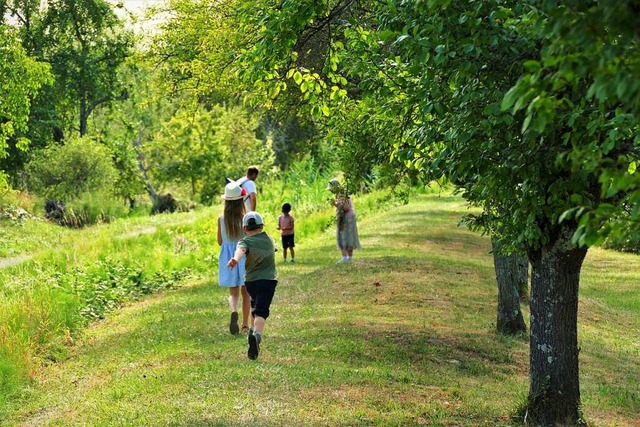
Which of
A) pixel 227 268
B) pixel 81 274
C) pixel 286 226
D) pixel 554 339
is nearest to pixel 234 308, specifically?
pixel 227 268

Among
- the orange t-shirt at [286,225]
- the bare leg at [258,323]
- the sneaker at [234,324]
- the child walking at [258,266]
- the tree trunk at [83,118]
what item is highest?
the tree trunk at [83,118]

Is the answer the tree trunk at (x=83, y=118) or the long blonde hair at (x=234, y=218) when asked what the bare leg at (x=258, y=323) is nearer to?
the long blonde hair at (x=234, y=218)

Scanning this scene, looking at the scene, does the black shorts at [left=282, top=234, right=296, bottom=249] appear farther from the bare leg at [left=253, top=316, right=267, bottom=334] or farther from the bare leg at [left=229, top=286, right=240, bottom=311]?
the bare leg at [left=253, top=316, right=267, bottom=334]

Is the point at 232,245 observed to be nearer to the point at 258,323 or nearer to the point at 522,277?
the point at 258,323

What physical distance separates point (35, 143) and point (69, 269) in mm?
29188

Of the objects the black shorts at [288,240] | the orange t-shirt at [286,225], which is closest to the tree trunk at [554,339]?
the orange t-shirt at [286,225]

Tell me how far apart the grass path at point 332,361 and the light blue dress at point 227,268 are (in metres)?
0.73

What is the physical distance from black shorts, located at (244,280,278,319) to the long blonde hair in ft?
4.50

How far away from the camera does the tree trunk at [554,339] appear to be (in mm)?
8125

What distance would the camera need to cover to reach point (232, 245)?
1141cm

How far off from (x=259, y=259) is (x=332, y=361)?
1469 millimetres

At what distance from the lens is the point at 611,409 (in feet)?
33.0

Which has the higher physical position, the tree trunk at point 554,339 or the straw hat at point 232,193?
the straw hat at point 232,193

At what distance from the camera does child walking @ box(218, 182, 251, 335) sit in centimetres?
1123
